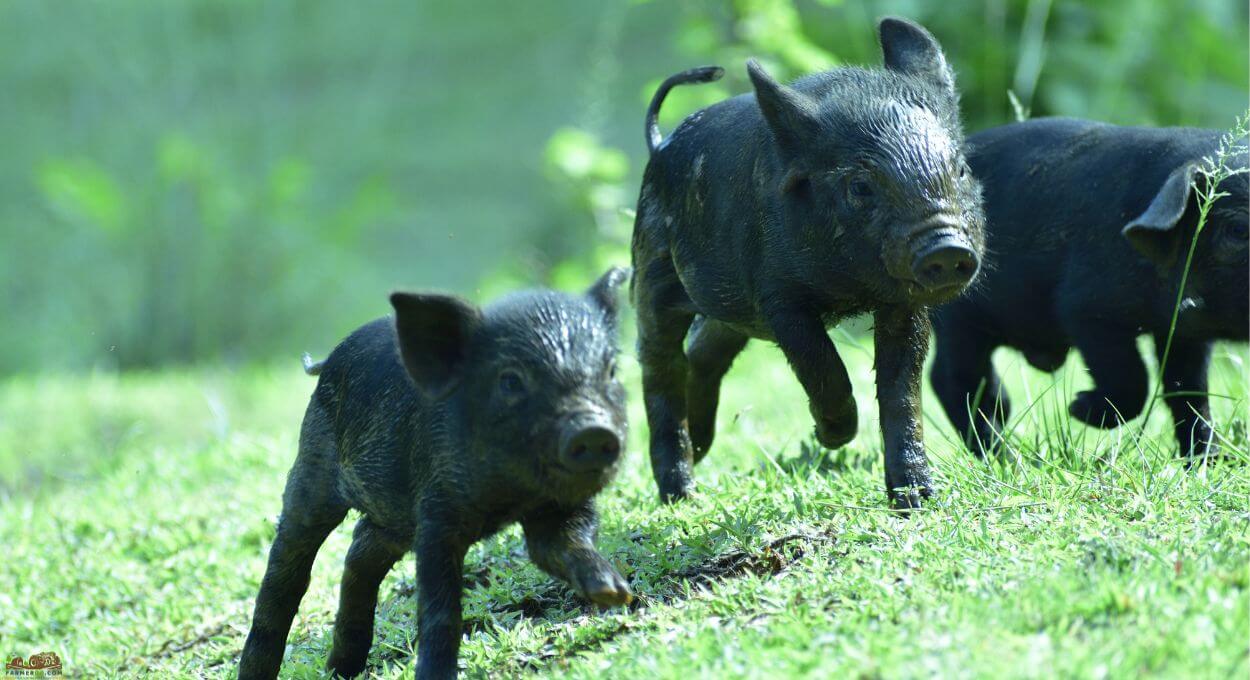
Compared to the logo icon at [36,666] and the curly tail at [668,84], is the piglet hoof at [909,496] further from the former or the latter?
the logo icon at [36,666]

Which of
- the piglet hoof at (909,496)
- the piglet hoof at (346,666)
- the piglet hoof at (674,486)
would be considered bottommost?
the piglet hoof at (346,666)

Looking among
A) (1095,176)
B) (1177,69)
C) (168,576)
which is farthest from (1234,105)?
(168,576)

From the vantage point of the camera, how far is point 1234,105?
34.7 ft

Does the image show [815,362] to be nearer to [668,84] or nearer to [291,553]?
[668,84]

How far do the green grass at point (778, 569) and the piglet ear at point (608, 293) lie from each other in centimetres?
87

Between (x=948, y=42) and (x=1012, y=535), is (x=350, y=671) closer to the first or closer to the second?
(x=1012, y=535)

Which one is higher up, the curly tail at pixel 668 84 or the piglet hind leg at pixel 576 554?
the curly tail at pixel 668 84

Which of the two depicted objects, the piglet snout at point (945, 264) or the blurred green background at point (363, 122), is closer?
the piglet snout at point (945, 264)

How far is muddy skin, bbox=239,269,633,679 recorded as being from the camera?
395 cm

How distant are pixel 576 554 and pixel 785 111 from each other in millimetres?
1574

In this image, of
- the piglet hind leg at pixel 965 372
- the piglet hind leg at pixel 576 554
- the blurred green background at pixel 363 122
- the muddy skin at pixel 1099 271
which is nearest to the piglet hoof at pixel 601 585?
the piglet hind leg at pixel 576 554

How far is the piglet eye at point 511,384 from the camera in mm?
4004

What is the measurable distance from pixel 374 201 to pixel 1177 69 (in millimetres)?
7390

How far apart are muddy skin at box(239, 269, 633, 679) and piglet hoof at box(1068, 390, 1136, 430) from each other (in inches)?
90.1
